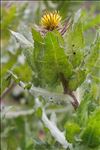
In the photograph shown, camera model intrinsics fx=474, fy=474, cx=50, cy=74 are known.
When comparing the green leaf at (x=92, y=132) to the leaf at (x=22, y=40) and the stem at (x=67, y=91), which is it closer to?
the stem at (x=67, y=91)

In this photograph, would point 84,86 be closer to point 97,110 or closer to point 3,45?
point 97,110

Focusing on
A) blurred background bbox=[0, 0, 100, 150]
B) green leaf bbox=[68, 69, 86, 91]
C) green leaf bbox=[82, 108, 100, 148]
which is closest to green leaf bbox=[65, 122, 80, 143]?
green leaf bbox=[82, 108, 100, 148]

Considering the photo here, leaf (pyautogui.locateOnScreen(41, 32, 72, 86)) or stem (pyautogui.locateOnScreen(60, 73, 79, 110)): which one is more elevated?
leaf (pyautogui.locateOnScreen(41, 32, 72, 86))

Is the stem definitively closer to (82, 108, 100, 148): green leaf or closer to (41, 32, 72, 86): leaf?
(41, 32, 72, 86): leaf

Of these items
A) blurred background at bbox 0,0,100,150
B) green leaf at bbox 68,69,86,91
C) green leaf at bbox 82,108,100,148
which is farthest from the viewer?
blurred background at bbox 0,0,100,150

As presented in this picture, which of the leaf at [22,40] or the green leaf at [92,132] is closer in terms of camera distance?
the green leaf at [92,132]

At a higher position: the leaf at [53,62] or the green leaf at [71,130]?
the leaf at [53,62]

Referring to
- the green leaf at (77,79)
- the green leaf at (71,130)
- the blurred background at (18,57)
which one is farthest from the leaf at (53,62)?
the blurred background at (18,57)

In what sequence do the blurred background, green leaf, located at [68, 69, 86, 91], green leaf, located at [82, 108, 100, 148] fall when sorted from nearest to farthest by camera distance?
green leaf, located at [82, 108, 100, 148] < green leaf, located at [68, 69, 86, 91] < the blurred background

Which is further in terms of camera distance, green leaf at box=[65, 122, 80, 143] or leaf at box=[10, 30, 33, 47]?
leaf at box=[10, 30, 33, 47]

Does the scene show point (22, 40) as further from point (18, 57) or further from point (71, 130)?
point (18, 57)

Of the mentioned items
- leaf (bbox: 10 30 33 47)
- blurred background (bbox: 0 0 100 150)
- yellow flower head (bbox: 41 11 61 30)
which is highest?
yellow flower head (bbox: 41 11 61 30)

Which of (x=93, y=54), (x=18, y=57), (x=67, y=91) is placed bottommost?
(x=18, y=57)

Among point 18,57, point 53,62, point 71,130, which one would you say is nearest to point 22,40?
point 53,62
